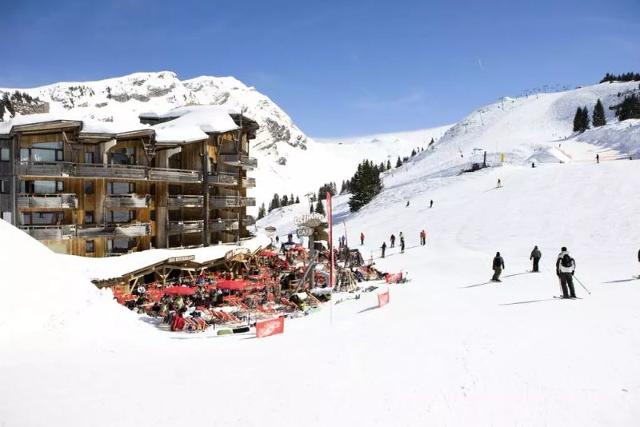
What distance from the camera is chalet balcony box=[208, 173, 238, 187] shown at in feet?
132

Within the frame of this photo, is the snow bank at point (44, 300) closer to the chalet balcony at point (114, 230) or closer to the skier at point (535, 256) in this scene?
the chalet balcony at point (114, 230)

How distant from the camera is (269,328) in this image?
1627 cm

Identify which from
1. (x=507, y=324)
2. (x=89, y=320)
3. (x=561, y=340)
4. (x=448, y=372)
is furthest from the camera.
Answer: (x=89, y=320)

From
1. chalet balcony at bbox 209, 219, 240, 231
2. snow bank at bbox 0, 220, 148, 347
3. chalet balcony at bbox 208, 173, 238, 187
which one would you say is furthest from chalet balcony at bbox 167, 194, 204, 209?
snow bank at bbox 0, 220, 148, 347

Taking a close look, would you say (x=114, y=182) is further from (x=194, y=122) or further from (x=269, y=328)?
(x=269, y=328)

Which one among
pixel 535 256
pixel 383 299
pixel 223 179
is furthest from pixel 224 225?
pixel 535 256

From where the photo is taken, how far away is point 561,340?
11477 millimetres

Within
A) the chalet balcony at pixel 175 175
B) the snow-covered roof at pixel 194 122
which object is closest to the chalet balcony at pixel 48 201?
the chalet balcony at pixel 175 175

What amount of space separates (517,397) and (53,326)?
12.8 metres

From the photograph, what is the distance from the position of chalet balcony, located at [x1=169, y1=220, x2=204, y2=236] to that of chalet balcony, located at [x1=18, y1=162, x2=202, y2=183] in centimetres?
345

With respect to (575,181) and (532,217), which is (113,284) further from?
(575,181)

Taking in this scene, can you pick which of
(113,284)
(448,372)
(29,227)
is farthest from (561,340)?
(29,227)

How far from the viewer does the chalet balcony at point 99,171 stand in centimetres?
2852

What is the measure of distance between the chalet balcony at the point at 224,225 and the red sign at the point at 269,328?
25744 mm
